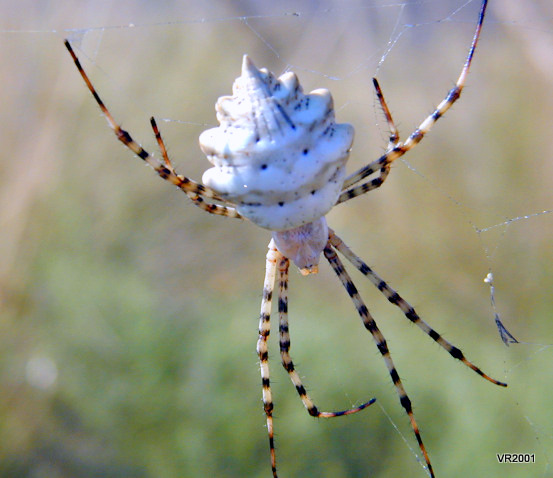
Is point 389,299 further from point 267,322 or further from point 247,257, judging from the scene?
point 247,257

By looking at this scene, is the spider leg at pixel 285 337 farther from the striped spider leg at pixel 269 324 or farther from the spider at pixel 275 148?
the spider at pixel 275 148

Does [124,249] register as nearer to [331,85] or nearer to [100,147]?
[100,147]

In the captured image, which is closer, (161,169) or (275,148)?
(275,148)

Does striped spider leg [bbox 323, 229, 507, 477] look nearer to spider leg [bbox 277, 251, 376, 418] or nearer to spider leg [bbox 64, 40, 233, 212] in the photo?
spider leg [bbox 277, 251, 376, 418]

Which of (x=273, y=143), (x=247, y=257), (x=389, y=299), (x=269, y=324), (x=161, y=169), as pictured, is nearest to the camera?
(x=273, y=143)

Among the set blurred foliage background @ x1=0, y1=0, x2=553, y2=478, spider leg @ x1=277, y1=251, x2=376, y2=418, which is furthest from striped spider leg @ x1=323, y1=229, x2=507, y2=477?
blurred foliage background @ x1=0, y1=0, x2=553, y2=478

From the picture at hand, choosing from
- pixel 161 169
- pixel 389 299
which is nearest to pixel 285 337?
pixel 389 299
